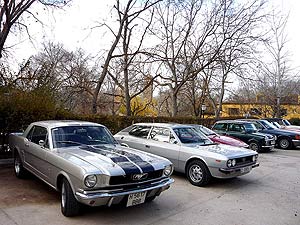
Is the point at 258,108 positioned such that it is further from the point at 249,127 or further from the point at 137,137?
the point at 137,137

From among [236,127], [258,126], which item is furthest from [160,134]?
[258,126]

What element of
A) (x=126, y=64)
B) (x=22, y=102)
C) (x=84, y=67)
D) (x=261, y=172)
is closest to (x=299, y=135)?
(x=261, y=172)

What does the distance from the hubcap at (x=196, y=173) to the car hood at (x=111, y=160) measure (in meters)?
1.93

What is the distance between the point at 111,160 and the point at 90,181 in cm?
54

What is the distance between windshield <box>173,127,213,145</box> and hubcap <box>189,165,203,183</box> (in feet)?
2.53

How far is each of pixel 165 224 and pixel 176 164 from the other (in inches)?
111

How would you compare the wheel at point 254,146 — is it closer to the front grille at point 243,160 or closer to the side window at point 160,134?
the front grille at point 243,160

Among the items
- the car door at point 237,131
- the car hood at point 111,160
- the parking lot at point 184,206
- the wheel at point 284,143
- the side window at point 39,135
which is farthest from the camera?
the wheel at point 284,143

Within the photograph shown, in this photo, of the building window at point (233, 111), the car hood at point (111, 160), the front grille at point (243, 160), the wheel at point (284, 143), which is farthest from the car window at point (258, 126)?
the building window at point (233, 111)

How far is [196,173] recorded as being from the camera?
6219 mm

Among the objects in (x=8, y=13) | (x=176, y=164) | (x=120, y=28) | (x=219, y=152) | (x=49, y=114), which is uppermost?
(x=120, y=28)

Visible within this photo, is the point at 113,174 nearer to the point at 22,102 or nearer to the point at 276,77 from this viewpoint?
the point at 22,102

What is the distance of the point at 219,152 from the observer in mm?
6133

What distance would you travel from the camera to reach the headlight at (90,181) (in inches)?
142
